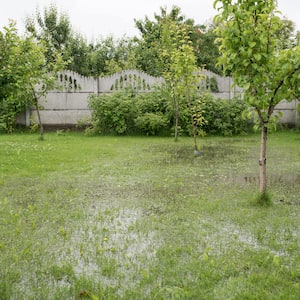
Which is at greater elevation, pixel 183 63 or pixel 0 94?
pixel 183 63

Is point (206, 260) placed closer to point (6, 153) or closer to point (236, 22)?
point (236, 22)

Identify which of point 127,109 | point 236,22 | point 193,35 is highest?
point 193,35

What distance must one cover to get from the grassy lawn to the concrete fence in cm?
757

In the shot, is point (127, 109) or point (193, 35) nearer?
point (127, 109)

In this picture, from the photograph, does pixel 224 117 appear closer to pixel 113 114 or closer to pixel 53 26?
pixel 113 114

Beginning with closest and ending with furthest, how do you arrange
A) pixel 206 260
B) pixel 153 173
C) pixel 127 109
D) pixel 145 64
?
pixel 206 260 → pixel 153 173 → pixel 127 109 → pixel 145 64

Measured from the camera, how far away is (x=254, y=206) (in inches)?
236

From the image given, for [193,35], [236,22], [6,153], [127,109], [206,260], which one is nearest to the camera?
[206,260]

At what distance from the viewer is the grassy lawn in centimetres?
359

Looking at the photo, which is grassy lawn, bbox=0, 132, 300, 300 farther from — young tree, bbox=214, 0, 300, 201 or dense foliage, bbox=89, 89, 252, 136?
dense foliage, bbox=89, 89, 252, 136

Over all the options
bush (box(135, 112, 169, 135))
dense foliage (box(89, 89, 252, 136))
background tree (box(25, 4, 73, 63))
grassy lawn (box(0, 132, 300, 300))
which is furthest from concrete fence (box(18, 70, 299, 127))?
background tree (box(25, 4, 73, 63))

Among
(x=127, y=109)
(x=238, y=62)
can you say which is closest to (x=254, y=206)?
(x=238, y=62)

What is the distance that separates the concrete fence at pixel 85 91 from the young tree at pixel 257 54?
11232mm

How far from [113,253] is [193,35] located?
2428 cm
